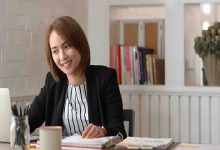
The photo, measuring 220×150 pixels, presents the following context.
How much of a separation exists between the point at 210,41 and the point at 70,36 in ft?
5.01

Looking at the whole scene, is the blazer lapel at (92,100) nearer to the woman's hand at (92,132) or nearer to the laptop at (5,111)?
the woman's hand at (92,132)

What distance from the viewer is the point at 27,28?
3.60 meters

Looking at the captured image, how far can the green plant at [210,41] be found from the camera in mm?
3711

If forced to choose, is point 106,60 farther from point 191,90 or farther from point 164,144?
point 164,144

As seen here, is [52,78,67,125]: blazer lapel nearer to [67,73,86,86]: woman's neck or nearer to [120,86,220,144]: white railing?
[67,73,86,86]: woman's neck

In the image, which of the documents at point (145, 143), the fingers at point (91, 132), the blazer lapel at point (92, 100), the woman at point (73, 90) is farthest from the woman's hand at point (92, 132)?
the blazer lapel at point (92, 100)

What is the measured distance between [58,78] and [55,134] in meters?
0.74

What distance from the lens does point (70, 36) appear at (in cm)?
252

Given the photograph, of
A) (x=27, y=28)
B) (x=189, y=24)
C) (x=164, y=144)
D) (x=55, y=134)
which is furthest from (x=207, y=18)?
(x=55, y=134)

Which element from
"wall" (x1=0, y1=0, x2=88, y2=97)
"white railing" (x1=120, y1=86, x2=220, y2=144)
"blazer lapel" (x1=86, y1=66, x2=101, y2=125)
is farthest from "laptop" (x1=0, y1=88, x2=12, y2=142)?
Result: "white railing" (x1=120, y1=86, x2=220, y2=144)

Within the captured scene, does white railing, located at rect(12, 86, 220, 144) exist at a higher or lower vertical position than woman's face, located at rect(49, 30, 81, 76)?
lower

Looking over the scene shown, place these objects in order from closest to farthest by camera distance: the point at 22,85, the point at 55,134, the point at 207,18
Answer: the point at 55,134, the point at 22,85, the point at 207,18

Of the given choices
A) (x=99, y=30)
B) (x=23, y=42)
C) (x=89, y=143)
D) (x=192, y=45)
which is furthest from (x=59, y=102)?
(x=192, y=45)

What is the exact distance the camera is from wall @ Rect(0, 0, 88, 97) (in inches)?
133
